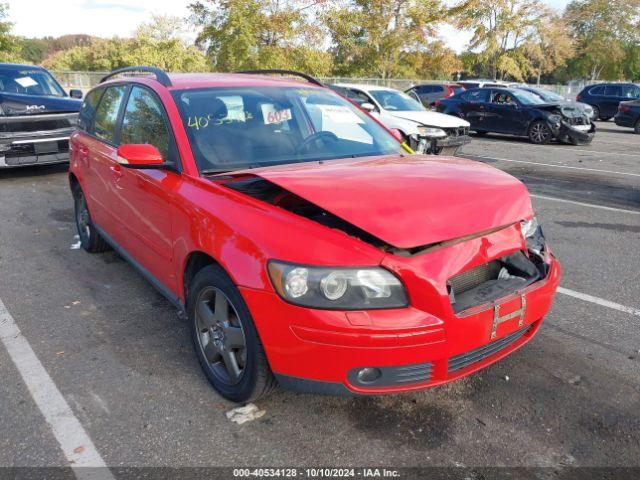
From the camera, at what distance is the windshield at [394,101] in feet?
39.5

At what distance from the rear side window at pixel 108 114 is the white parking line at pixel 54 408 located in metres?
1.62

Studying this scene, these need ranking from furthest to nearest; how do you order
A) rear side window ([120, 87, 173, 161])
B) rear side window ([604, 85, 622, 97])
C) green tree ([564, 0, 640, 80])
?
green tree ([564, 0, 640, 80])
rear side window ([604, 85, 622, 97])
rear side window ([120, 87, 173, 161])

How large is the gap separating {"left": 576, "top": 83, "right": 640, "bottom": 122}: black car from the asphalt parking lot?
2114cm

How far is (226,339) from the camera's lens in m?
2.72

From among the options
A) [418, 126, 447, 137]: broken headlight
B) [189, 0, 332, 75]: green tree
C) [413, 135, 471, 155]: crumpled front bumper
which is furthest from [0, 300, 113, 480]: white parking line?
[189, 0, 332, 75]: green tree

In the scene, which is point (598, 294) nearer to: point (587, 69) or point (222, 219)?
point (222, 219)

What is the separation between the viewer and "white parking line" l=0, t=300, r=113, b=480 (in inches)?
93.7

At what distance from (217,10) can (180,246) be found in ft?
66.6

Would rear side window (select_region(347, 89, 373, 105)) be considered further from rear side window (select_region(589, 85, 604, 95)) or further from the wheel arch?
rear side window (select_region(589, 85, 604, 95))

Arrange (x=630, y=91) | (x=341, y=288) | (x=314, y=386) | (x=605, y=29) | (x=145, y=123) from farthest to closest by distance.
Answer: (x=605, y=29), (x=630, y=91), (x=145, y=123), (x=314, y=386), (x=341, y=288)

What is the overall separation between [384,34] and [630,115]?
50.1 ft

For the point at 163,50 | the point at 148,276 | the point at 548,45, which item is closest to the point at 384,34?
the point at 163,50

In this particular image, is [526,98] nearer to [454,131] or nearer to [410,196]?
[454,131]

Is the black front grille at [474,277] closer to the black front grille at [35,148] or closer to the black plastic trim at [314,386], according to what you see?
the black plastic trim at [314,386]
